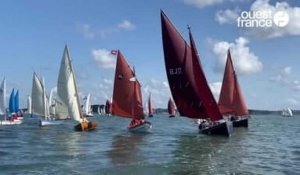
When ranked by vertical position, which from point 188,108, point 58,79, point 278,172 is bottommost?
point 278,172

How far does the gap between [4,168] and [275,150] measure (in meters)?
24.0

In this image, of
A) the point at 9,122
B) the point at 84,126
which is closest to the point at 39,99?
the point at 9,122

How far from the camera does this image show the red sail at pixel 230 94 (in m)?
78.6

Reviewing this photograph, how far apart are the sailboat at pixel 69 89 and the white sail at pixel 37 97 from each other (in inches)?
690

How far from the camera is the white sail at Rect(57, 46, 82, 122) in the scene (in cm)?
6956

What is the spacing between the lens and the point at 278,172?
29703mm

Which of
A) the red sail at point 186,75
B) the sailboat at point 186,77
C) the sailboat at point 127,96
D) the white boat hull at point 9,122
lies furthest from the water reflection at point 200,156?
the white boat hull at point 9,122

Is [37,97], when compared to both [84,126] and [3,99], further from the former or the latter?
[84,126]

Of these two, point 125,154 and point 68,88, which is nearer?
point 125,154

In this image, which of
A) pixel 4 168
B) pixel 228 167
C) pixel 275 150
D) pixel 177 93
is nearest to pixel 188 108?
pixel 177 93

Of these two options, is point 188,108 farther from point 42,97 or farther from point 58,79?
point 42,97

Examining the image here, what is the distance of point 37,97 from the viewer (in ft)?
290

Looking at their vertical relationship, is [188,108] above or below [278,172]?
above

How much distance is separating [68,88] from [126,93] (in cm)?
1063
